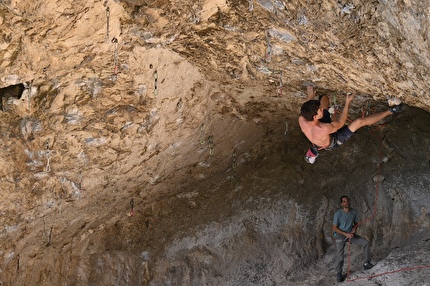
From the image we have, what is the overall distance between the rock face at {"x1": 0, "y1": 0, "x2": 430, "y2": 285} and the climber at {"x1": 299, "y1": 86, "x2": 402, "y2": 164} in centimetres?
32

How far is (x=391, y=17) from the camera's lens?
5.63 m

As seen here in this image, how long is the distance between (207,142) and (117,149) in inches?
60.8

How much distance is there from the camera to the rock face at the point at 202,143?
22.2 ft

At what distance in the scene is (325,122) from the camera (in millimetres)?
7438

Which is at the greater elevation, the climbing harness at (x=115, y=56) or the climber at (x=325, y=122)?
the climbing harness at (x=115, y=56)

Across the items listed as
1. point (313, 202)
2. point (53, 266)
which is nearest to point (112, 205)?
point (53, 266)

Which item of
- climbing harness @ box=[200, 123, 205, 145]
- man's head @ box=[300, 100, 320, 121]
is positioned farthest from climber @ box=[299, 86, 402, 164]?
climbing harness @ box=[200, 123, 205, 145]

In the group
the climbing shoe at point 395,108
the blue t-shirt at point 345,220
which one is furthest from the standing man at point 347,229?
the climbing shoe at point 395,108

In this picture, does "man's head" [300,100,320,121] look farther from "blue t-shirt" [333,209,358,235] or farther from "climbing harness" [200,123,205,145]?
"climbing harness" [200,123,205,145]

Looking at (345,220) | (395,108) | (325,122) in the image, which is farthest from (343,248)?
(395,108)

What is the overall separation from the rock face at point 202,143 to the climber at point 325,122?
0.32 m

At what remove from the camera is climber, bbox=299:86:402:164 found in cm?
708

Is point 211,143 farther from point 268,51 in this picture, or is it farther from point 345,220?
point 268,51

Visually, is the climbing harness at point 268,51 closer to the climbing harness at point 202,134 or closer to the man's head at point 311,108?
the man's head at point 311,108
